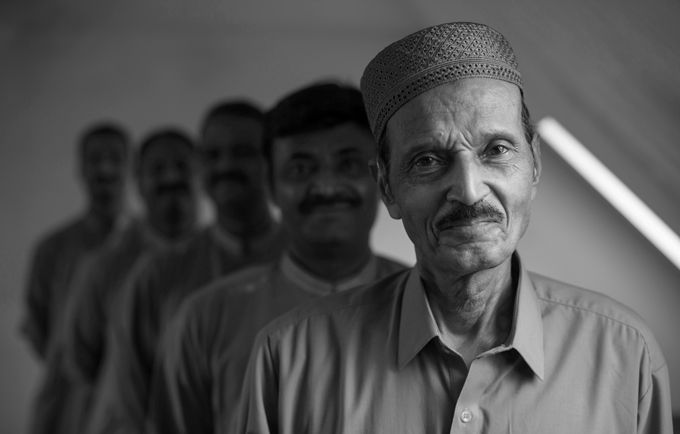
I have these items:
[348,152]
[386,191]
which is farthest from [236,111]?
[386,191]

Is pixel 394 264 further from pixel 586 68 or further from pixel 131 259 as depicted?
pixel 131 259

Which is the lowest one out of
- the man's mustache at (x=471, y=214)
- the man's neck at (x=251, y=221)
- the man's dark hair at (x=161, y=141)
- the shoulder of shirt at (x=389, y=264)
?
the shoulder of shirt at (x=389, y=264)

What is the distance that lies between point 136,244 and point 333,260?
110 cm

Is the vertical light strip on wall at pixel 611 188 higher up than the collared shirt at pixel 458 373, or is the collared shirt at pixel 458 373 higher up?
the vertical light strip on wall at pixel 611 188

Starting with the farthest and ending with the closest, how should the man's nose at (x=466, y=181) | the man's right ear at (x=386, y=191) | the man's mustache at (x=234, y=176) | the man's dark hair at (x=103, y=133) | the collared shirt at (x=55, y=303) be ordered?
1. the man's dark hair at (x=103, y=133)
2. the collared shirt at (x=55, y=303)
3. the man's mustache at (x=234, y=176)
4. the man's right ear at (x=386, y=191)
5. the man's nose at (x=466, y=181)

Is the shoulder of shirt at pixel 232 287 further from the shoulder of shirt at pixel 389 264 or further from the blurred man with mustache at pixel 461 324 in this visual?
the blurred man with mustache at pixel 461 324

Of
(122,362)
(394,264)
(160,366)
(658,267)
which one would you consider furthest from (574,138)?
(122,362)

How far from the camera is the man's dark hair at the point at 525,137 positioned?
32.6 inches

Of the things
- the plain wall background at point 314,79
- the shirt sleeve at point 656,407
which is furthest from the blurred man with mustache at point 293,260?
the shirt sleeve at point 656,407

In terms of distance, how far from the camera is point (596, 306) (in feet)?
2.76

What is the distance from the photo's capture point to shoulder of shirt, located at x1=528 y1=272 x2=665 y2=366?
0.82 meters

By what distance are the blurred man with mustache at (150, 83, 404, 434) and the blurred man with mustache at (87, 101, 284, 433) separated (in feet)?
0.91

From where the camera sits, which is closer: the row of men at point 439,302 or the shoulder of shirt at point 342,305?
the row of men at point 439,302

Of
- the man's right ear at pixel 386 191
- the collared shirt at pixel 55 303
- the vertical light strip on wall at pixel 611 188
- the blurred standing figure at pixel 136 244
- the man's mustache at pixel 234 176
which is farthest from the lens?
the collared shirt at pixel 55 303
